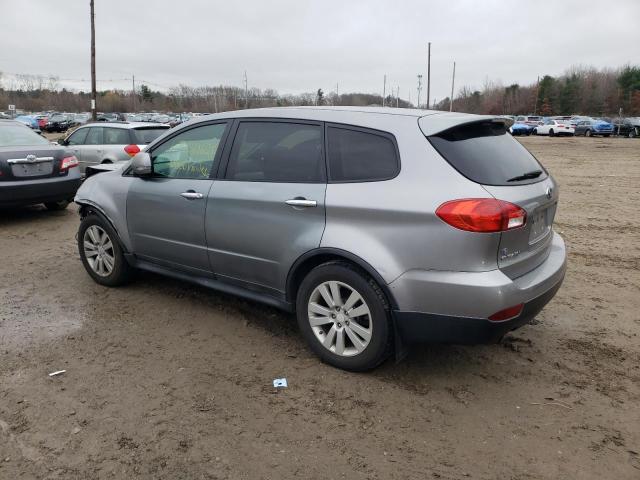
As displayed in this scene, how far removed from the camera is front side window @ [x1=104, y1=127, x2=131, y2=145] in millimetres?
10875

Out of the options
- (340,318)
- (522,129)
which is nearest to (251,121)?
(340,318)

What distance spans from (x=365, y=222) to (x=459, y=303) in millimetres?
737

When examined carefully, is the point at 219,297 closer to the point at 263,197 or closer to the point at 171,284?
the point at 171,284

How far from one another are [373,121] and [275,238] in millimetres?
1027

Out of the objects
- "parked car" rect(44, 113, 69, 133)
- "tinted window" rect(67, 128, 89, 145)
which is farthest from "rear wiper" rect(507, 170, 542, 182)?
"parked car" rect(44, 113, 69, 133)

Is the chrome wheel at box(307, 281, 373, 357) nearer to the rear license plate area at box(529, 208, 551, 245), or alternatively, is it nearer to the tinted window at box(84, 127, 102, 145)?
the rear license plate area at box(529, 208, 551, 245)

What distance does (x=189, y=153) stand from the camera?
4.45 metres

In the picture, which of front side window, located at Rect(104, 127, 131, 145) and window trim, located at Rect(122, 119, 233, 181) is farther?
front side window, located at Rect(104, 127, 131, 145)

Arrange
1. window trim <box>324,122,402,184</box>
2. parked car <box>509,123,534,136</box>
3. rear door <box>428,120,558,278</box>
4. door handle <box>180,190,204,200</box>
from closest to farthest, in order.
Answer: rear door <box>428,120,558,278</box> < window trim <box>324,122,402,184</box> < door handle <box>180,190,204,200</box> < parked car <box>509,123,534,136</box>

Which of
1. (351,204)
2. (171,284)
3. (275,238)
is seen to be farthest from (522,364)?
(171,284)

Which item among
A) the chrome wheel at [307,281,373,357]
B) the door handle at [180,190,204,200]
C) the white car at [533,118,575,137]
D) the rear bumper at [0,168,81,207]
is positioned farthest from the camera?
the white car at [533,118,575,137]

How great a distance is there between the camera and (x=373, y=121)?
3512mm

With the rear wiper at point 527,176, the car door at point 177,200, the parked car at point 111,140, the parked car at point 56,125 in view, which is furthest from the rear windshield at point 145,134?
the parked car at point 56,125

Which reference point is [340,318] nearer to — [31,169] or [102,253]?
[102,253]
